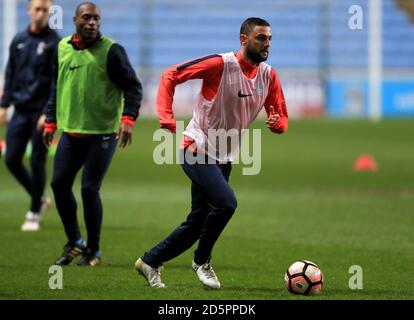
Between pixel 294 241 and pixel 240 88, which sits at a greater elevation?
pixel 240 88

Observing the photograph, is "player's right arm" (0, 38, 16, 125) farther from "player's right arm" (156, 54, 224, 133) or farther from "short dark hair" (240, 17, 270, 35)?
"short dark hair" (240, 17, 270, 35)

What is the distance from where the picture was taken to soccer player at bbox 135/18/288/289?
307 inches

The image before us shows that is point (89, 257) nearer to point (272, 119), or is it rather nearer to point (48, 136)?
point (48, 136)

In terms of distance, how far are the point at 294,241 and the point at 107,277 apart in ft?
10.2

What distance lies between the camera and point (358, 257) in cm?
1000

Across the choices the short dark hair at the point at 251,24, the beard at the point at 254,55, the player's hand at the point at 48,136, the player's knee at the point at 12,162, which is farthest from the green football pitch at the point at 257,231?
the short dark hair at the point at 251,24

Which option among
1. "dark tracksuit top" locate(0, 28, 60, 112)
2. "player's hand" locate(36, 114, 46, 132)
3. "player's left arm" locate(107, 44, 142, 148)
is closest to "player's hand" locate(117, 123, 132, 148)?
"player's left arm" locate(107, 44, 142, 148)

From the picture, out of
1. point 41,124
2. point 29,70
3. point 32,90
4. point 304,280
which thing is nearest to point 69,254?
point 41,124

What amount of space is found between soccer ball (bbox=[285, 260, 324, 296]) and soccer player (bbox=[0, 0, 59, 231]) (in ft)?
15.1

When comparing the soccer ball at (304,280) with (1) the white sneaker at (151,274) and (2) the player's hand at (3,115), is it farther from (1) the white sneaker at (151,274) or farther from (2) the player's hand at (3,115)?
(2) the player's hand at (3,115)

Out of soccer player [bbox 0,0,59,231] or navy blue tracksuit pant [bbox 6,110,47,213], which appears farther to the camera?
navy blue tracksuit pant [bbox 6,110,47,213]
